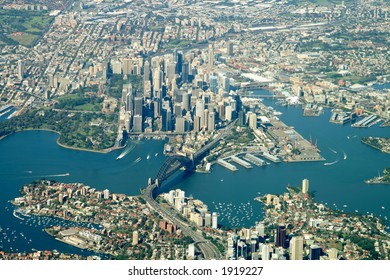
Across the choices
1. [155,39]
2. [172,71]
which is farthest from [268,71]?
[155,39]

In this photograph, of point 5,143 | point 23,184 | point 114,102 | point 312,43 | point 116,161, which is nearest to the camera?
point 23,184

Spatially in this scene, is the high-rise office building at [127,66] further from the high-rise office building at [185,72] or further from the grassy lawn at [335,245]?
the grassy lawn at [335,245]

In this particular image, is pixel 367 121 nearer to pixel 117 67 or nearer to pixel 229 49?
pixel 117 67

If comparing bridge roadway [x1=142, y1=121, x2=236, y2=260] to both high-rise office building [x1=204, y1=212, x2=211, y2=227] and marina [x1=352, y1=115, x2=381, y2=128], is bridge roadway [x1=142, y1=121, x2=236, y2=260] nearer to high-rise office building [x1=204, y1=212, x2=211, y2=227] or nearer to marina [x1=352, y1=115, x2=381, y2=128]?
high-rise office building [x1=204, y1=212, x2=211, y2=227]

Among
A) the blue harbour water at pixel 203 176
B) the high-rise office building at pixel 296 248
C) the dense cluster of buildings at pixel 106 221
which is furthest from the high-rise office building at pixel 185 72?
the high-rise office building at pixel 296 248

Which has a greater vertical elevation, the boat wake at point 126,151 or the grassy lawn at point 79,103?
the boat wake at point 126,151

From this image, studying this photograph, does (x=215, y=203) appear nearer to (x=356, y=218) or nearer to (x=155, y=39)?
(x=356, y=218)

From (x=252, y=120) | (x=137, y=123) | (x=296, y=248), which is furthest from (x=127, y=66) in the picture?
(x=296, y=248)
